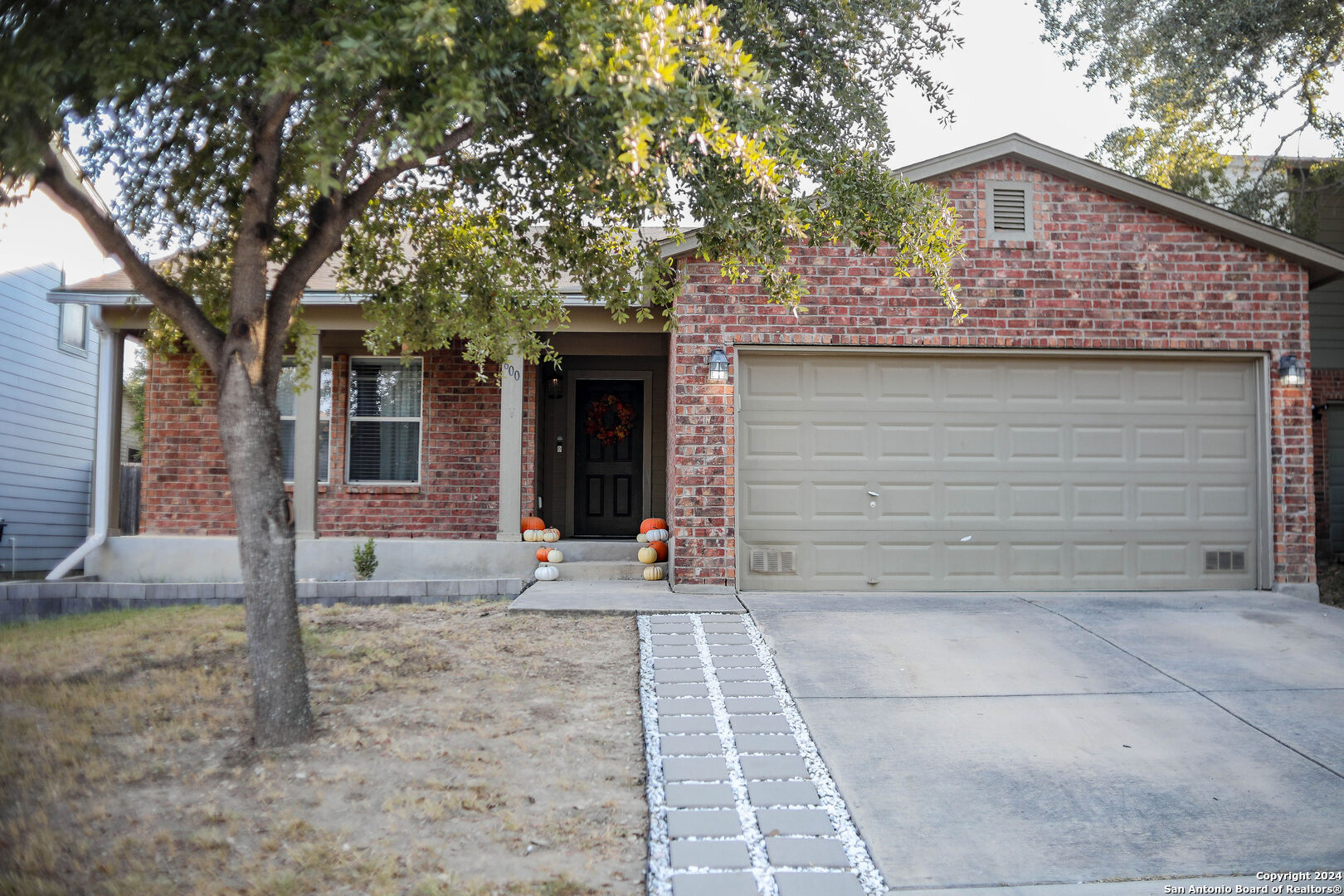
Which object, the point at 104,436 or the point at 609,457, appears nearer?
the point at 104,436

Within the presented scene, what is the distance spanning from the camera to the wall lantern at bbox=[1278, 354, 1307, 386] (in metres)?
8.31

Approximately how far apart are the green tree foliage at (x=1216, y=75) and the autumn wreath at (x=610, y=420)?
7668mm

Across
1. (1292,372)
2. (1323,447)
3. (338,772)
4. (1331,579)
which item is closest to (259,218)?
(338,772)

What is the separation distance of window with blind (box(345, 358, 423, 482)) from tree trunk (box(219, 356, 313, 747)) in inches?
243

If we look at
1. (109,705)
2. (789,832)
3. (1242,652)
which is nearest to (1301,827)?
(789,832)

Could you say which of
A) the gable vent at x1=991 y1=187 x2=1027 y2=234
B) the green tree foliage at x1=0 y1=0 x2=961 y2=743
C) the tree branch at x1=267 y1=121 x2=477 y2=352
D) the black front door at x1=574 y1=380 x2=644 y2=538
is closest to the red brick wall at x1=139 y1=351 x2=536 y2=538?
the black front door at x1=574 y1=380 x2=644 y2=538

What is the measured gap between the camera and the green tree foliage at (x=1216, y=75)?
1064cm

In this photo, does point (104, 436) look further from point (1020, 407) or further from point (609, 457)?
point (1020, 407)

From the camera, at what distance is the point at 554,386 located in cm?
1160

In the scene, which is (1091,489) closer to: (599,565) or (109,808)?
(599,565)

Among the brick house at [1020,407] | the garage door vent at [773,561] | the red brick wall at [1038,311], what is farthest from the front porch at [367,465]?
the brick house at [1020,407]

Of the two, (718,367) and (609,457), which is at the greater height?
(718,367)

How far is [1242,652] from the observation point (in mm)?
6340

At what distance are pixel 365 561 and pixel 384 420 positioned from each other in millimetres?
1722
